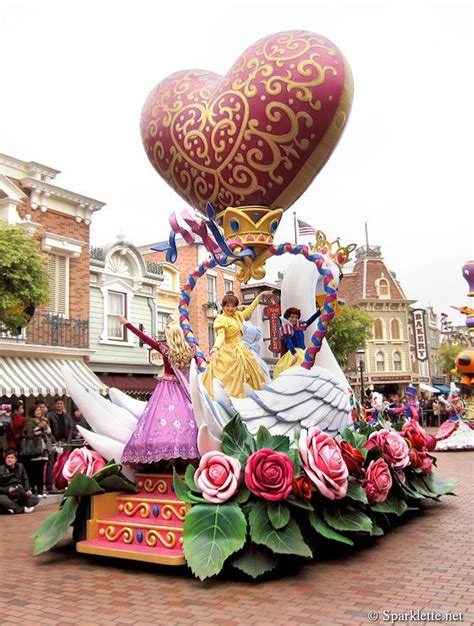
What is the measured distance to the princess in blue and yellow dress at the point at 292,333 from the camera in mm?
7117

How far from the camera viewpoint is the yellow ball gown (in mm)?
6395

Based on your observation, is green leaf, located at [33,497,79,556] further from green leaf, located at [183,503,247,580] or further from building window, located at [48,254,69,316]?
building window, located at [48,254,69,316]

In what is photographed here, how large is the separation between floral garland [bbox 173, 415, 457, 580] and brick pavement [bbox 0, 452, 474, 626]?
219mm

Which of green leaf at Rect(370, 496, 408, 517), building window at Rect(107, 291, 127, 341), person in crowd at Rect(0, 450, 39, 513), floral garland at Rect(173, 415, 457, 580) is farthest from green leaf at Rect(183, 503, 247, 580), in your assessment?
building window at Rect(107, 291, 127, 341)

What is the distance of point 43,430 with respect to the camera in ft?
31.7

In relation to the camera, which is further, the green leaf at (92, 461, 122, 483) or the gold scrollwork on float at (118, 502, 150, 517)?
the green leaf at (92, 461, 122, 483)

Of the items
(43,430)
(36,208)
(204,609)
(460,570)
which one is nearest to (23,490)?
(43,430)

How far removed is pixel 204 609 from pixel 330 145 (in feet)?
16.3

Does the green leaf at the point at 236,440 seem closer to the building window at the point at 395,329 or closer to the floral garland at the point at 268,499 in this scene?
the floral garland at the point at 268,499

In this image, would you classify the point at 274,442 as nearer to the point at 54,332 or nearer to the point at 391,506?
the point at 391,506

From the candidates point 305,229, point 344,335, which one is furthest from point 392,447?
point 344,335

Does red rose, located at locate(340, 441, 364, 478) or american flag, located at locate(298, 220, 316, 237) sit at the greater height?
american flag, located at locate(298, 220, 316, 237)

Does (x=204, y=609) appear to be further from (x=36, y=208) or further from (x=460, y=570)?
(x=36, y=208)

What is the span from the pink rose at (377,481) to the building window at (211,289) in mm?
21419
